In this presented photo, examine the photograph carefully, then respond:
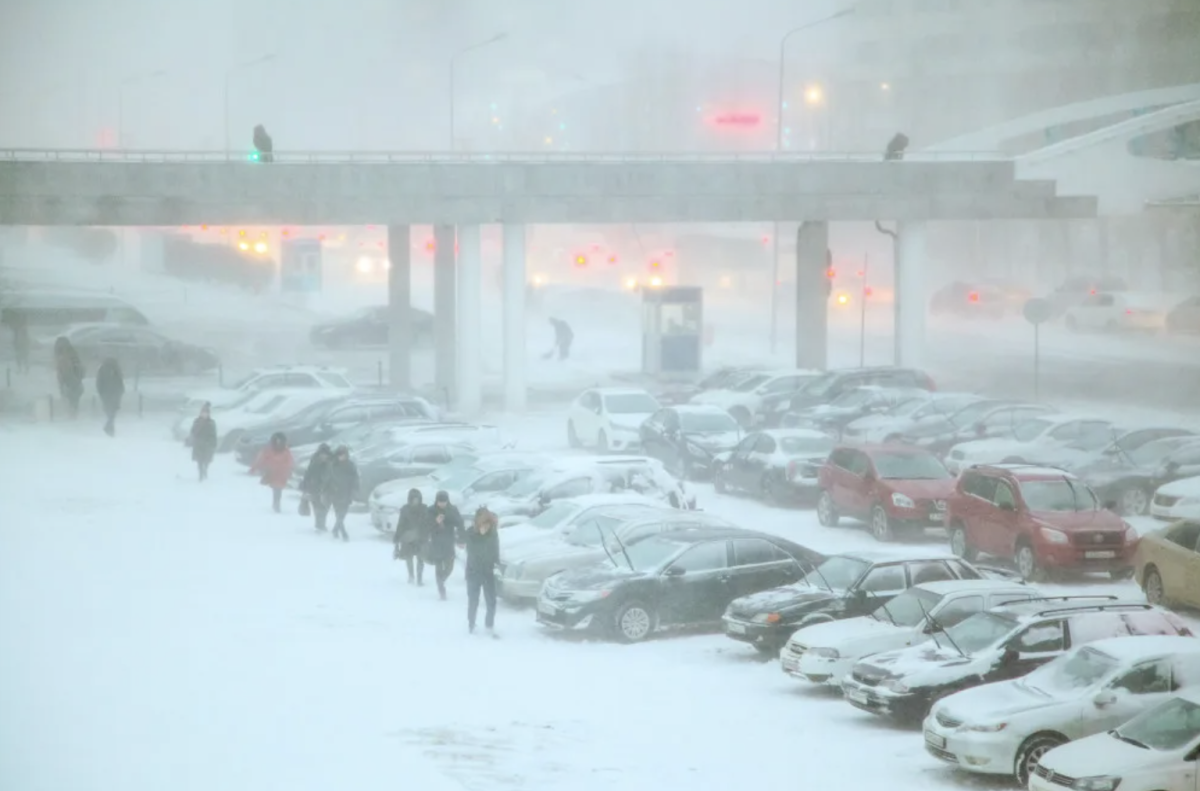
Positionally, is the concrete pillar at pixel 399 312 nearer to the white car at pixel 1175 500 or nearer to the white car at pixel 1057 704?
the white car at pixel 1175 500

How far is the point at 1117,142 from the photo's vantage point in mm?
51750

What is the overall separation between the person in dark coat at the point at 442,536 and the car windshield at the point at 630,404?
13.8m

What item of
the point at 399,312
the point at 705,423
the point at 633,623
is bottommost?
the point at 633,623

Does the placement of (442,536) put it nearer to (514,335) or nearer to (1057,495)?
(1057,495)

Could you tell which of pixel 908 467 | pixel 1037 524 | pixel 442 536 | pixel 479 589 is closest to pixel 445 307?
pixel 908 467

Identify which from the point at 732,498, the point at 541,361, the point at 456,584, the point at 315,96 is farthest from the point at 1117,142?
the point at 315,96

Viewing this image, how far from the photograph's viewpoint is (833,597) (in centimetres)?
1683

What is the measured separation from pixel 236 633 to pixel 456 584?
4.09m

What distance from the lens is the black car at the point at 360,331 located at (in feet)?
194

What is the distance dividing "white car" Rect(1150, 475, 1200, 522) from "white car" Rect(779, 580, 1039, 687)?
316 inches

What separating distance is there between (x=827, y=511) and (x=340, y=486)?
7.45 metres

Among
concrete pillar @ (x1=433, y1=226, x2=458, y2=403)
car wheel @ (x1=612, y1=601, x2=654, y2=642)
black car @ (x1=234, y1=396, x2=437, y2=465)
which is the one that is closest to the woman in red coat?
black car @ (x1=234, y1=396, x2=437, y2=465)

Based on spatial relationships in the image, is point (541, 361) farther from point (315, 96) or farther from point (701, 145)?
point (315, 96)

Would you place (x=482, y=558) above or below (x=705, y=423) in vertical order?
below
